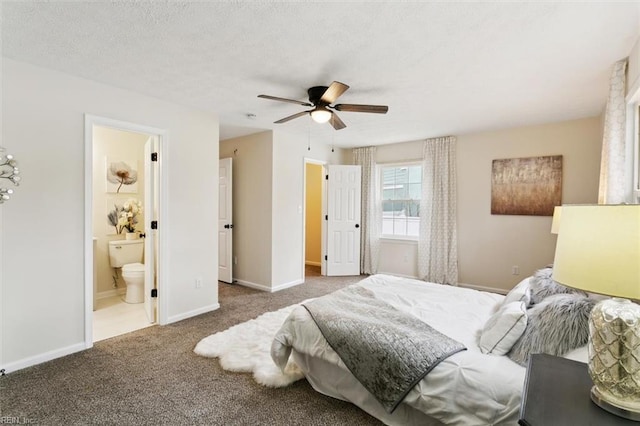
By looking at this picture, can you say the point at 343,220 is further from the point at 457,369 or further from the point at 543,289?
the point at 457,369

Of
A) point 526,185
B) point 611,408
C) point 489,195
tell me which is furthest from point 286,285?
point 611,408

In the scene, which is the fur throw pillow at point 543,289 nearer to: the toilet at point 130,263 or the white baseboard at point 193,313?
the white baseboard at point 193,313

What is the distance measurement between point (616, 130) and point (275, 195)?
12.5 ft

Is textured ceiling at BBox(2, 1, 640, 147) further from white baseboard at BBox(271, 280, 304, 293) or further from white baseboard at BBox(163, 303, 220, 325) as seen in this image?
white baseboard at BBox(271, 280, 304, 293)

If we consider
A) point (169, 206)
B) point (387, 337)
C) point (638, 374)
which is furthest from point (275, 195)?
point (638, 374)

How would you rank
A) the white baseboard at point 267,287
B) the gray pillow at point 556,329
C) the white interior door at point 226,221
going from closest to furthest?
the gray pillow at point 556,329 < the white baseboard at point 267,287 < the white interior door at point 226,221

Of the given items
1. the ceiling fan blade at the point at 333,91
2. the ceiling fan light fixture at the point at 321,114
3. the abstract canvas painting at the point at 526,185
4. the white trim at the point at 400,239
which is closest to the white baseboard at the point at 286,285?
the white trim at the point at 400,239

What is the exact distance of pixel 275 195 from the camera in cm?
472

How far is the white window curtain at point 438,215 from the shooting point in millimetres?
4973

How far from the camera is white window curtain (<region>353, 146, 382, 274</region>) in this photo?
5.86 meters

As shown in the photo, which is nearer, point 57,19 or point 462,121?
point 57,19

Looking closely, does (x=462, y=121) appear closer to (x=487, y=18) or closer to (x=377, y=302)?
(x=487, y=18)

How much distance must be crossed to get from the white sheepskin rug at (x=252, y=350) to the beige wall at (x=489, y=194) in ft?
10.5

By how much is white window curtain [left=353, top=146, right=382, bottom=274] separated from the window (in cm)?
16
